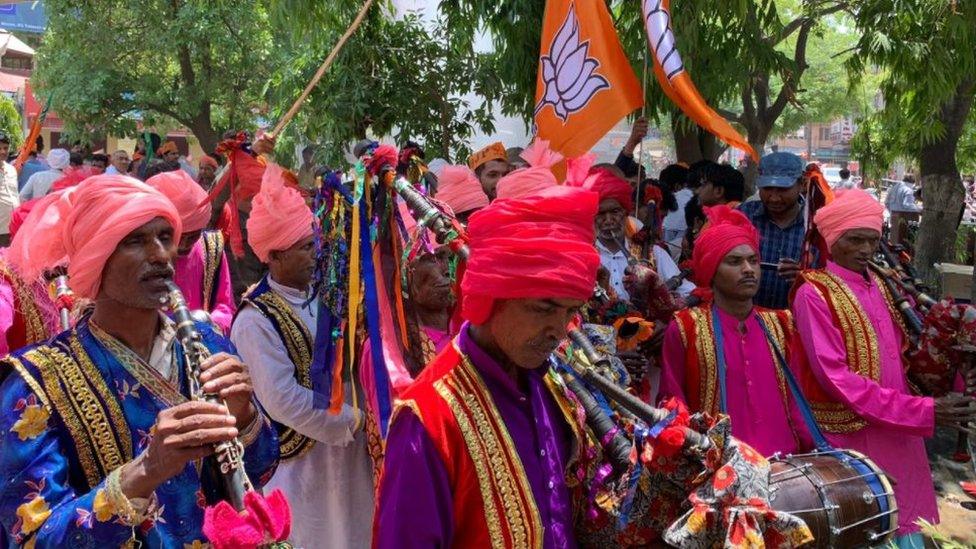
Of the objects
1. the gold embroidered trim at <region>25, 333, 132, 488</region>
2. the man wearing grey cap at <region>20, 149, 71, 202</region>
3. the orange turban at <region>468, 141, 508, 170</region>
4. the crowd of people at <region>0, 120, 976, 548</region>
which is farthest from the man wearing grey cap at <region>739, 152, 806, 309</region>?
the man wearing grey cap at <region>20, 149, 71, 202</region>

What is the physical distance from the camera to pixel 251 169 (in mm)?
5383

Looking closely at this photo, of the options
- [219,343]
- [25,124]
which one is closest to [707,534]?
[219,343]

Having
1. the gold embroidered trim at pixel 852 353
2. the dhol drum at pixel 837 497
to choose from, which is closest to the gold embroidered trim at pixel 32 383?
the dhol drum at pixel 837 497

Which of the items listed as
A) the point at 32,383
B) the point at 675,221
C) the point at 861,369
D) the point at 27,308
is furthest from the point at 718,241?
the point at 675,221

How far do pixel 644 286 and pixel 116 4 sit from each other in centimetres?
1512

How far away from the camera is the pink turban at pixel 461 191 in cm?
489

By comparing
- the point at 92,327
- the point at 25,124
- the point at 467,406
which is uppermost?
the point at 25,124

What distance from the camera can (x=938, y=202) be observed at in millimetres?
11766

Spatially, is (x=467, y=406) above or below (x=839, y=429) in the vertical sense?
above

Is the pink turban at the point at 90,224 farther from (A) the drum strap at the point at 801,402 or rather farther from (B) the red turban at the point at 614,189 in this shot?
(B) the red turban at the point at 614,189

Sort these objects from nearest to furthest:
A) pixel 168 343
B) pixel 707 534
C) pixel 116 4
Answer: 1. pixel 707 534
2. pixel 168 343
3. pixel 116 4

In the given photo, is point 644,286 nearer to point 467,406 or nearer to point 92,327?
point 467,406

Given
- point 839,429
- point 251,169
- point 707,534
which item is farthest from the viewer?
point 251,169

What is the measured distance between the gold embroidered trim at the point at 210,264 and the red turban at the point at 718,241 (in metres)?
2.63
